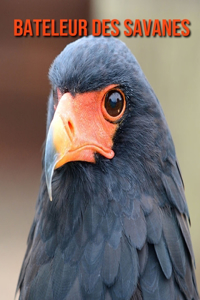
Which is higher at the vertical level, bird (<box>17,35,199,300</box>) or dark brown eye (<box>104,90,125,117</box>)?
dark brown eye (<box>104,90,125,117</box>)

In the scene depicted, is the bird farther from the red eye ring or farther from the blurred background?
the blurred background

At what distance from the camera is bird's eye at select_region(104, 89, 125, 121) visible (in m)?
1.16

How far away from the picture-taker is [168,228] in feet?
4.00

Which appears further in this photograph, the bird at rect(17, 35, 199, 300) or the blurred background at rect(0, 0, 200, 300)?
the blurred background at rect(0, 0, 200, 300)

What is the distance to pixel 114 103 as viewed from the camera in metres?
1.16

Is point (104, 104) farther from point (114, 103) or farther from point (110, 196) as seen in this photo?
point (110, 196)

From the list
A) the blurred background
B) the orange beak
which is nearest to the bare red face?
the orange beak

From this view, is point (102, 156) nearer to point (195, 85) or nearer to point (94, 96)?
point (94, 96)

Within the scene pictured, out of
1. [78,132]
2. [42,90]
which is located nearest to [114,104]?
[78,132]

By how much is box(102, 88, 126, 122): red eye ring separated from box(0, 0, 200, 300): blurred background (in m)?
0.99

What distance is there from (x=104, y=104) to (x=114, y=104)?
1.1 inches

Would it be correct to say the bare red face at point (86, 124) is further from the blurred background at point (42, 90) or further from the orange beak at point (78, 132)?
the blurred background at point (42, 90)

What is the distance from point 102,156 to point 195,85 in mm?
1432

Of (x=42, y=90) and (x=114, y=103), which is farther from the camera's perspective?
(x=42, y=90)
